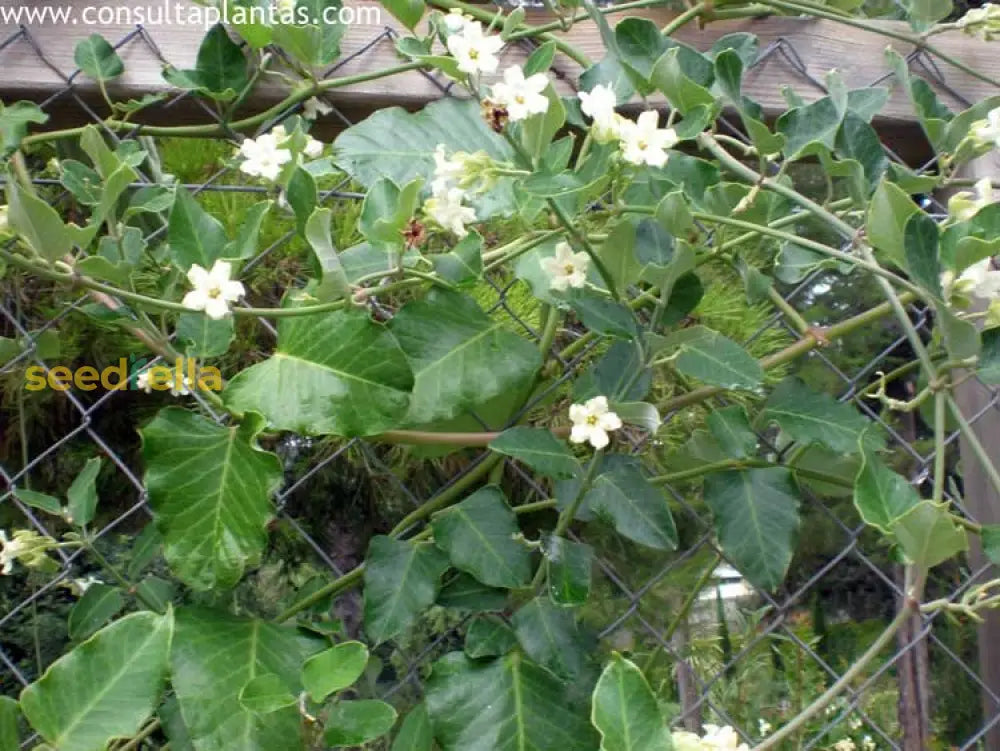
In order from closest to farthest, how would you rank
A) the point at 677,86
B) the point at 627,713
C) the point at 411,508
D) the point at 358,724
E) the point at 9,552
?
the point at 627,713, the point at 358,724, the point at 677,86, the point at 9,552, the point at 411,508

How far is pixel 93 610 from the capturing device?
3.00 ft

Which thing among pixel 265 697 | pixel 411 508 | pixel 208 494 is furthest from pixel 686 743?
pixel 411 508

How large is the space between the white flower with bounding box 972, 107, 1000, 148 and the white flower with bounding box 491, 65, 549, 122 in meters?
0.40

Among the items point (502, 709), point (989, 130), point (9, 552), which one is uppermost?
point (989, 130)

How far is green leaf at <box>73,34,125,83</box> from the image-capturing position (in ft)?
3.11

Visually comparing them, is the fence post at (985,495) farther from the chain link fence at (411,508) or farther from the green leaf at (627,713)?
the green leaf at (627,713)

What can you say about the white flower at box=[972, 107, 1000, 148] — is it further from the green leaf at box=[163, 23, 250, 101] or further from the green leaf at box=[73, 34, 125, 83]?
the green leaf at box=[73, 34, 125, 83]

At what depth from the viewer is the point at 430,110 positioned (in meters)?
0.86

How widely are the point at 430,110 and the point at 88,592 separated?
54cm

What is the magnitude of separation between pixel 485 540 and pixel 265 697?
0.24 meters

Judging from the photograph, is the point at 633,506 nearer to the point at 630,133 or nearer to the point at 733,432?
the point at 733,432

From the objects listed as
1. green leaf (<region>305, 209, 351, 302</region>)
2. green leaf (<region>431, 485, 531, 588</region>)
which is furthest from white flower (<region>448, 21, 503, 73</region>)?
green leaf (<region>431, 485, 531, 588</region>)

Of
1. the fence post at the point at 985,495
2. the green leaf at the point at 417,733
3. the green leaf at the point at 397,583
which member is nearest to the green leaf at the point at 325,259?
the green leaf at the point at 397,583

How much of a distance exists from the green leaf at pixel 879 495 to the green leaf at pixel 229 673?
417 mm
